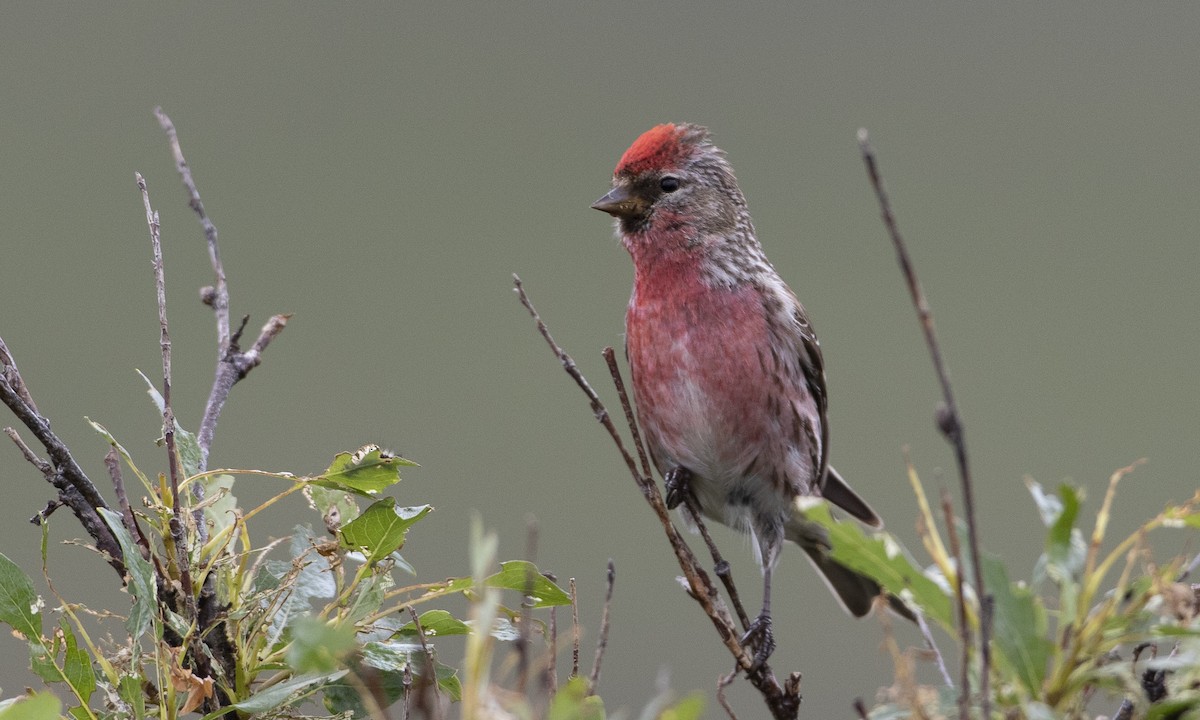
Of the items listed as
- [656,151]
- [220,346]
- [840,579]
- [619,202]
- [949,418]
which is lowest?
[840,579]

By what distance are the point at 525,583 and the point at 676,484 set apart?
267cm

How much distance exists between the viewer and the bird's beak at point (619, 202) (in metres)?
4.68

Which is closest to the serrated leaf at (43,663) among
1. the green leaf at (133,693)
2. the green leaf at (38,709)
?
the green leaf at (133,693)

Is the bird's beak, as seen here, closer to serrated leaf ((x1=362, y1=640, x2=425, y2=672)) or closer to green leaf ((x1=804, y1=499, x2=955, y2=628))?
serrated leaf ((x1=362, y1=640, x2=425, y2=672))

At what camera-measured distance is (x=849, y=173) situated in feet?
72.9

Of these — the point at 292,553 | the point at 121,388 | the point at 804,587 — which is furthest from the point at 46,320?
the point at 292,553

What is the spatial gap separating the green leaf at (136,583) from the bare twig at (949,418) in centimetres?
101

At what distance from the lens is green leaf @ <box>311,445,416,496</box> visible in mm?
2025

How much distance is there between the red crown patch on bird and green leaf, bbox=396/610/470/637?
287 centimetres

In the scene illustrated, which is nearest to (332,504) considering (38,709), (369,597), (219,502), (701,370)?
(219,502)

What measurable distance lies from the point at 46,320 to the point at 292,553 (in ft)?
52.4

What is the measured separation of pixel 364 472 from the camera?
204 centimetres

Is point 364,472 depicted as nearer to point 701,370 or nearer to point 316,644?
point 316,644

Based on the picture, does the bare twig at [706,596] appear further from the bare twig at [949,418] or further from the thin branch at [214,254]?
the bare twig at [949,418]
